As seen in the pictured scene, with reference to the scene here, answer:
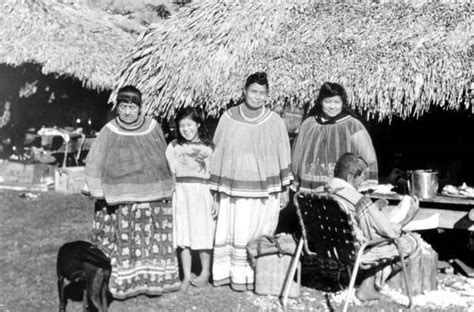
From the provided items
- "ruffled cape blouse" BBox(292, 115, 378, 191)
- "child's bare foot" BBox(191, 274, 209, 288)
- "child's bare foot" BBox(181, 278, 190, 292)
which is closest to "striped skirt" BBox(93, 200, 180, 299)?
"child's bare foot" BBox(181, 278, 190, 292)

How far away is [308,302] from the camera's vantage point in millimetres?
5855

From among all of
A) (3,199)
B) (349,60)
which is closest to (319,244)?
(349,60)

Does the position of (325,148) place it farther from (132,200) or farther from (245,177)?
(132,200)

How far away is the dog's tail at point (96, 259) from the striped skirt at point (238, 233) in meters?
1.34

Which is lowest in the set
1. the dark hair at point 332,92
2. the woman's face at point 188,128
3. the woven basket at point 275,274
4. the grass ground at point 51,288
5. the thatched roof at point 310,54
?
the grass ground at point 51,288

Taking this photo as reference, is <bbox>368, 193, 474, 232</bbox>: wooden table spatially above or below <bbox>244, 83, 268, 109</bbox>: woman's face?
below

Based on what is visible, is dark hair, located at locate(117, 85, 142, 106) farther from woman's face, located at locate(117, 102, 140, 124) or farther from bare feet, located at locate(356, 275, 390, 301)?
bare feet, located at locate(356, 275, 390, 301)

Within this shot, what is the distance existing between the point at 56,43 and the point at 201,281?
8.54 meters

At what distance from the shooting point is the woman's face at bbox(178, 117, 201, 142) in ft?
19.8

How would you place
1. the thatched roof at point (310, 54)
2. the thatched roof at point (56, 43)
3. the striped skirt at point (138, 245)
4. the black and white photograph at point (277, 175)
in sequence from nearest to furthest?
the black and white photograph at point (277, 175) → the striped skirt at point (138, 245) → the thatched roof at point (310, 54) → the thatched roof at point (56, 43)

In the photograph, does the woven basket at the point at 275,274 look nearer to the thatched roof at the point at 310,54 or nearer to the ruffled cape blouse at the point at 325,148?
the ruffled cape blouse at the point at 325,148

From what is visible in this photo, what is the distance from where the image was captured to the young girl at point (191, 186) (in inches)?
239

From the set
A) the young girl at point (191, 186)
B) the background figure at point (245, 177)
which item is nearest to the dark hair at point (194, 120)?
the young girl at point (191, 186)

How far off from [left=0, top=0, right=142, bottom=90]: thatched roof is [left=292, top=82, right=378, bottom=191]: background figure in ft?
26.5
